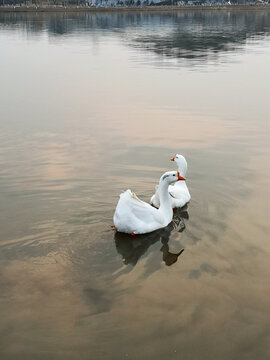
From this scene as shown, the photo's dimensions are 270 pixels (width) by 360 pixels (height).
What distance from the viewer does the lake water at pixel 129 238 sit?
6.91 meters

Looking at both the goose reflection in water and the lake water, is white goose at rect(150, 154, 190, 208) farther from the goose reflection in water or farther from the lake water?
the goose reflection in water

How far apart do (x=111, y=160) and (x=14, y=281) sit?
21.6 feet

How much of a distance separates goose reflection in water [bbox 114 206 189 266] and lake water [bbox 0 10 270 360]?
0.04 m

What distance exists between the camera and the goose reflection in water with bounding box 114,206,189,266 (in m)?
8.96

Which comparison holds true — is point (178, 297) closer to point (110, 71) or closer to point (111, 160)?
point (111, 160)

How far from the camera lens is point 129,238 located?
9.69 meters

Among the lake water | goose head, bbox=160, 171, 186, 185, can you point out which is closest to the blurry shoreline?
the lake water

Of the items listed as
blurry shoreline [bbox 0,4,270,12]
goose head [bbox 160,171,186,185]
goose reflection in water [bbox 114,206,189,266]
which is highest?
blurry shoreline [bbox 0,4,270,12]

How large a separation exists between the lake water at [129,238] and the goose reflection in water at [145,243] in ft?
0.12

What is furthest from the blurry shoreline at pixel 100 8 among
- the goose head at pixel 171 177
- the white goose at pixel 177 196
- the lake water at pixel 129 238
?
the goose head at pixel 171 177

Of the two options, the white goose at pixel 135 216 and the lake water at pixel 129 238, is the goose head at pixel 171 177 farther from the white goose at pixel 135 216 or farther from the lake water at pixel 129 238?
the lake water at pixel 129 238

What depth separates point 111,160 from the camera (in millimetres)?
13984

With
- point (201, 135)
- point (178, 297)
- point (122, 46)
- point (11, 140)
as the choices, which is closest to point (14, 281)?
point (178, 297)

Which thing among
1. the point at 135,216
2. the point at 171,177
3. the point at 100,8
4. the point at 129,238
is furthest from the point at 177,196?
the point at 100,8
